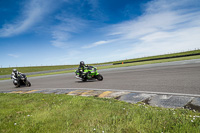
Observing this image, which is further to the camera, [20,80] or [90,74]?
[20,80]

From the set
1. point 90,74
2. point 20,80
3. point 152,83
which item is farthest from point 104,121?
point 20,80

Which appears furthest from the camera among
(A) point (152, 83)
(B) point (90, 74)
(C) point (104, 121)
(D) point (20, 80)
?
(D) point (20, 80)

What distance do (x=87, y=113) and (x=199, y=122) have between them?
2.50 m

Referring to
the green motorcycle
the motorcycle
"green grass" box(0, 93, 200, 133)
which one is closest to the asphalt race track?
the motorcycle

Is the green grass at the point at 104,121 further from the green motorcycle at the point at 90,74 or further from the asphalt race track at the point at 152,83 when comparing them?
the green motorcycle at the point at 90,74

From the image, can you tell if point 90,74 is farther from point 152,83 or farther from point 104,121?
point 104,121

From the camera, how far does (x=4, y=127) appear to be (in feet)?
10.5

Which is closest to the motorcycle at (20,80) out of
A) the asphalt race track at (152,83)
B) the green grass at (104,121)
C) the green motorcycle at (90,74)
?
the asphalt race track at (152,83)

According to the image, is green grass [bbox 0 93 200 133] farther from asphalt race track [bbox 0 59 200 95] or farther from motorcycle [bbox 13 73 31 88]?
motorcycle [bbox 13 73 31 88]

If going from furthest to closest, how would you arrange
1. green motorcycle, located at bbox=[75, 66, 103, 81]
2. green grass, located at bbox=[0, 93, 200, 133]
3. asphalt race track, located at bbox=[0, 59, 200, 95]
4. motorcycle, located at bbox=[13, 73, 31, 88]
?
motorcycle, located at bbox=[13, 73, 31, 88], green motorcycle, located at bbox=[75, 66, 103, 81], asphalt race track, located at bbox=[0, 59, 200, 95], green grass, located at bbox=[0, 93, 200, 133]

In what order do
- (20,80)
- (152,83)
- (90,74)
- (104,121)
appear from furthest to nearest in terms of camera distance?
1. (20,80)
2. (90,74)
3. (152,83)
4. (104,121)

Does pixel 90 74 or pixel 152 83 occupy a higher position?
pixel 90 74

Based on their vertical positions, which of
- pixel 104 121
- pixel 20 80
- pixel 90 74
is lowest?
pixel 104 121

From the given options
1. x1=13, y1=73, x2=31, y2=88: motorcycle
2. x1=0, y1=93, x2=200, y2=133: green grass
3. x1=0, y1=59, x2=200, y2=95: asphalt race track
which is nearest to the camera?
x1=0, y1=93, x2=200, y2=133: green grass
